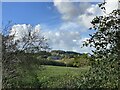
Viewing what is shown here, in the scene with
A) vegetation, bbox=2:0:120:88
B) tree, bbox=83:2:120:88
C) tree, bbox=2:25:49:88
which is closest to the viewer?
tree, bbox=83:2:120:88

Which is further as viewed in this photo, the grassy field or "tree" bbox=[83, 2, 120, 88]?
the grassy field

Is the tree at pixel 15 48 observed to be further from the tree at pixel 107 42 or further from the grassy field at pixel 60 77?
the tree at pixel 107 42

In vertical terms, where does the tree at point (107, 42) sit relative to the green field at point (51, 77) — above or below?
above

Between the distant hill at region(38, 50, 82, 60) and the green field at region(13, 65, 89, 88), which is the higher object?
the distant hill at region(38, 50, 82, 60)

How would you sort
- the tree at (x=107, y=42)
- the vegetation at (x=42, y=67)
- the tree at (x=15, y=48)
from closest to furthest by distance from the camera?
the tree at (x=107, y=42) → the vegetation at (x=42, y=67) → the tree at (x=15, y=48)

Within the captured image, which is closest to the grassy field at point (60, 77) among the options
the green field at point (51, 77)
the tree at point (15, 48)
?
the green field at point (51, 77)

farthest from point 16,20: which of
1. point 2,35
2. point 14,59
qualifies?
point 14,59

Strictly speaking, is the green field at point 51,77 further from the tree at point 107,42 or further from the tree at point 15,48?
the tree at point 107,42

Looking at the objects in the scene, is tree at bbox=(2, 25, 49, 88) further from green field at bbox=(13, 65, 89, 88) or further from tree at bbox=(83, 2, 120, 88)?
tree at bbox=(83, 2, 120, 88)

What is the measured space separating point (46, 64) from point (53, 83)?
0.27 metres

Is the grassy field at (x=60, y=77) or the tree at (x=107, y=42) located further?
the grassy field at (x=60, y=77)

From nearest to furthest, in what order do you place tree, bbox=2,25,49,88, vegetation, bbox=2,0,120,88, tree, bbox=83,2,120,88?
Answer: tree, bbox=83,2,120,88
vegetation, bbox=2,0,120,88
tree, bbox=2,25,49,88

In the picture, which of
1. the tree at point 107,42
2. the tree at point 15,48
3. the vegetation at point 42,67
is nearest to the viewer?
the tree at point 107,42

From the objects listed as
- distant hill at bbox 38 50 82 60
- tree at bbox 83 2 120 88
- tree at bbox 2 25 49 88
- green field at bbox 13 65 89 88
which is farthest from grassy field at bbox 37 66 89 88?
tree at bbox 83 2 120 88
